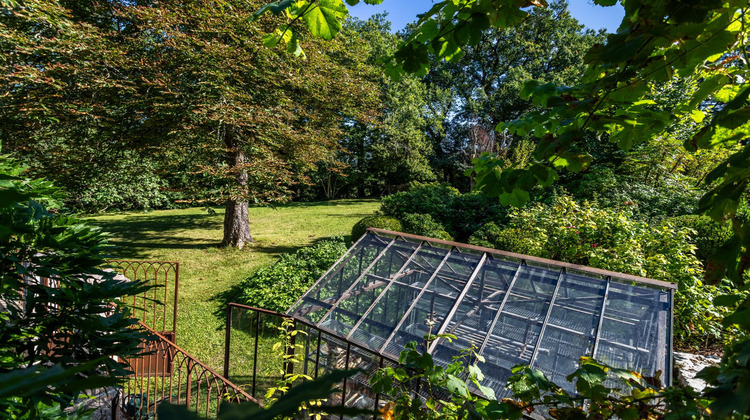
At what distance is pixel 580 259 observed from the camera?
5.57 metres

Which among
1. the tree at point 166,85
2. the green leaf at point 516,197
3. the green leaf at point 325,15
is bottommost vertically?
the green leaf at point 516,197

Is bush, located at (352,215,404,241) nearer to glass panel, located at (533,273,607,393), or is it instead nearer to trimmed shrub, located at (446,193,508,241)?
trimmed shrub, located at (446,193,508,241)

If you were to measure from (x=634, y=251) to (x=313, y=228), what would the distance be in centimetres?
1016

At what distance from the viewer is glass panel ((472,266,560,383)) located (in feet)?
10.1

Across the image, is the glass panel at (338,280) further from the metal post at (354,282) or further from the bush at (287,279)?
the bush at (287,279)

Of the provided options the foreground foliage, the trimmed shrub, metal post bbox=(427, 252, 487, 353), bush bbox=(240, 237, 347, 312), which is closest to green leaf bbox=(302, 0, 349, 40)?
the foreground foliage

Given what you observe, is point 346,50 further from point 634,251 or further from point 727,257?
point 727,257

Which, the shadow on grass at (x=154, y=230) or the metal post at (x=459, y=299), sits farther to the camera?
the shadow on grass at (x=154, y=230)

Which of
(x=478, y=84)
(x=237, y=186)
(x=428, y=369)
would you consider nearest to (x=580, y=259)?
(x=428, y=369)

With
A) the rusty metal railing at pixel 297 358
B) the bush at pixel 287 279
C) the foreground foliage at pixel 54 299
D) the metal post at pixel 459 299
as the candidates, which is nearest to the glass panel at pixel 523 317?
the metal post at pixel 459 299

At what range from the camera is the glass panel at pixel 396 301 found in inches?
132

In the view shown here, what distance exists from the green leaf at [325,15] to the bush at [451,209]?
8.70m

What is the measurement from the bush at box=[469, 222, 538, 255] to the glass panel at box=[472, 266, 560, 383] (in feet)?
7.20

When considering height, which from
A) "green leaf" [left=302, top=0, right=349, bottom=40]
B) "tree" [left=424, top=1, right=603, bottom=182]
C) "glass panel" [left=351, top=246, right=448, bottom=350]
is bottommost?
"glass panel" [left=351, top=246, right=448, bottom=350]
